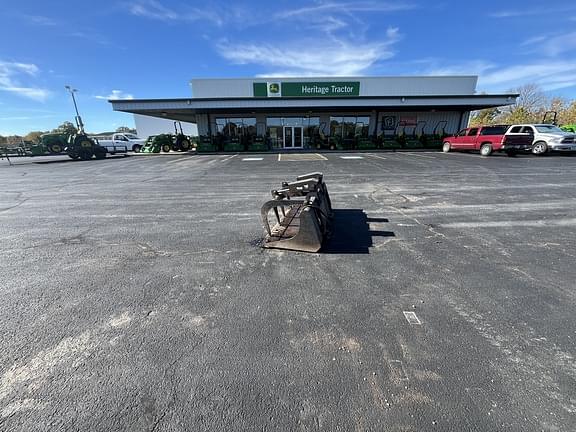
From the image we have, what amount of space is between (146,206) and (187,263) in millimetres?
3921

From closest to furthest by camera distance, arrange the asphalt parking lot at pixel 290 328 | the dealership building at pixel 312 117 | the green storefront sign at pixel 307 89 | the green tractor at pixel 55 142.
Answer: the asphalt parking lot at pixel 290 328, the green tractor at pixel 55 142, the dealership building at pixel 312 117, the green storefront sign at pixel 307 89

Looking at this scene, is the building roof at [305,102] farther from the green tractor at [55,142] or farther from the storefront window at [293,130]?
the green tractor at [55,142]

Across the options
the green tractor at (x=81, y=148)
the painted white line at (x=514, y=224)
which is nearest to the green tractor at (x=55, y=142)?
the green tractor at (x=81, y=148)

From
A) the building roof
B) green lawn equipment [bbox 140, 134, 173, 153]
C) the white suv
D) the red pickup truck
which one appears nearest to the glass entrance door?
the building roof

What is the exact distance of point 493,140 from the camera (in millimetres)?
16078

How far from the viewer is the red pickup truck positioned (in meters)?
15.3

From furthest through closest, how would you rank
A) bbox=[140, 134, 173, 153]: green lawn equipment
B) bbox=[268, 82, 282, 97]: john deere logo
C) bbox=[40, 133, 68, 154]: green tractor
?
1. bbox=[268, 82, 282, 97]: john deere logo
2. bbox=[140, 134, 173, 153]: green lawn equipment
3. bbox=[40, 133, 68, 154]: green tractor

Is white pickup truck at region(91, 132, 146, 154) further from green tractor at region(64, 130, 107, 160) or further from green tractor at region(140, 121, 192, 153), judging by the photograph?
green tractor at region(64, 130, 107, 160)

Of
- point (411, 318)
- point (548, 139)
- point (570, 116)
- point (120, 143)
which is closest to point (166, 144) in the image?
point (120, 143)

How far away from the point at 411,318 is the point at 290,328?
119 cm

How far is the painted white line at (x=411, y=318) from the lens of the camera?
2459 millimetres

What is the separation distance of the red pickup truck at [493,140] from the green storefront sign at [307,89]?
12.5 m

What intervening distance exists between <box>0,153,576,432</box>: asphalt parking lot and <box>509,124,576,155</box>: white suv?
14939 mm

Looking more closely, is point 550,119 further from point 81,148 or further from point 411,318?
point 81,148
